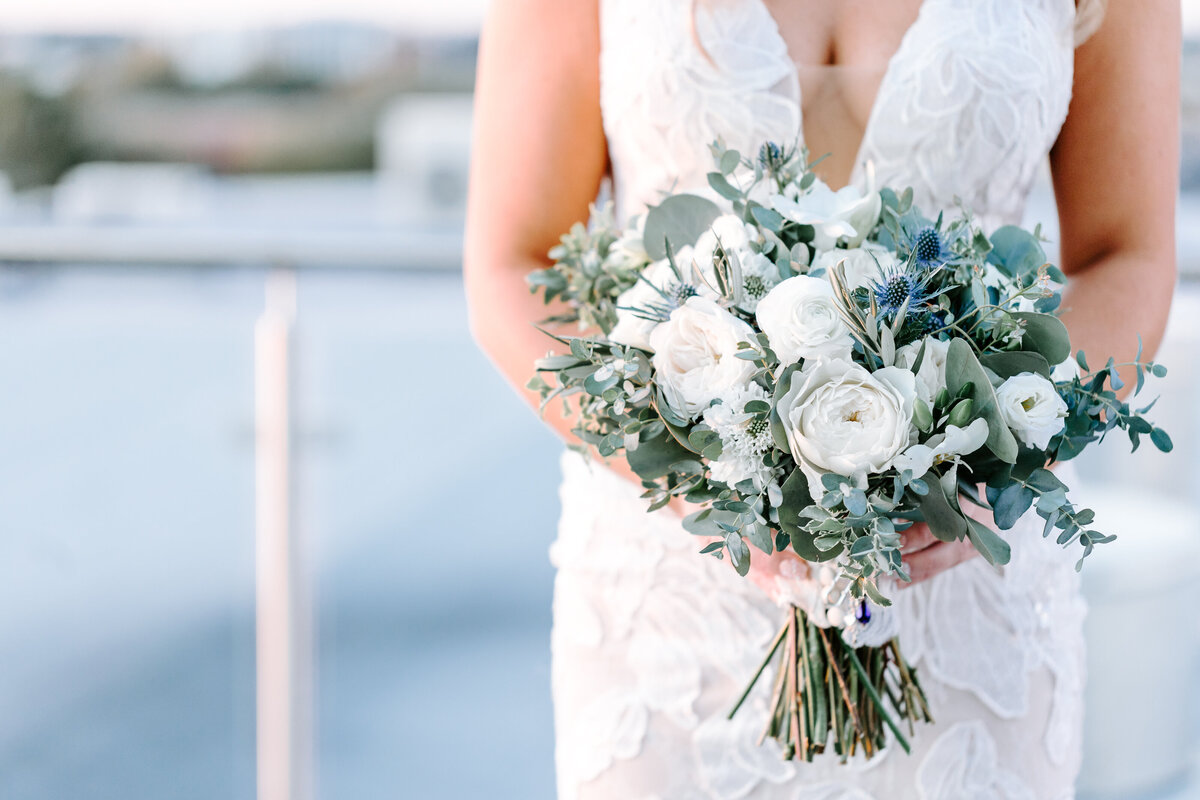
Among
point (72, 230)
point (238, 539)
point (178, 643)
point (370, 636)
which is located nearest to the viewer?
point (72, 230)

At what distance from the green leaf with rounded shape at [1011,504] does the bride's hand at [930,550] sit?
0.11 metres

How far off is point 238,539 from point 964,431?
2.29 metres

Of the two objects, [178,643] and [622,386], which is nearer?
[622,386]

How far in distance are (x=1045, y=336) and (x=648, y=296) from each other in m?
0.34

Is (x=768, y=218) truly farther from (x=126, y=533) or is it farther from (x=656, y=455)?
(x=126, y=533)

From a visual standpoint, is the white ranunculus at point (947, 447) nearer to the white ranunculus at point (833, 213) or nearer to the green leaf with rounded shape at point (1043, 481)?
the green leaf with rounded shape at point (1043, 481)

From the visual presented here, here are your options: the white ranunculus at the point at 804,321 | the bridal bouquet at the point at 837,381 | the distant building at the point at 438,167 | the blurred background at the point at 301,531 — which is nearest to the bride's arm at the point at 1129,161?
the blurred background at the point at 301,531

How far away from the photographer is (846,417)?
841 millimetres

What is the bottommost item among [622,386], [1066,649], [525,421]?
[1066,649]

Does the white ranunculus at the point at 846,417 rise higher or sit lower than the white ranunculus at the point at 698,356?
lower

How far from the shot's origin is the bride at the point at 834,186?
1.25 meters

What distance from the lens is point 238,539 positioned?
276 cm

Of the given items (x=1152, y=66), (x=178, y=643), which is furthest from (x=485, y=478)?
(x=1152, y=66)

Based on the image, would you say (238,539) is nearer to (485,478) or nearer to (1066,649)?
(485,478)
